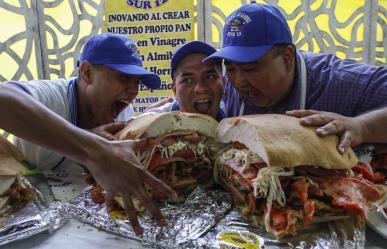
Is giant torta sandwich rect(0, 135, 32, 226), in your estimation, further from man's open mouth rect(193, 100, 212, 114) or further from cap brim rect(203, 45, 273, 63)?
cap brim rect(203, 45, 273, 63)

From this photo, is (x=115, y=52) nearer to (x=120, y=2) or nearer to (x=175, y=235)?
(x=175, y=235)

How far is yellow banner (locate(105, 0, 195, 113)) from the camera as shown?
4.60m

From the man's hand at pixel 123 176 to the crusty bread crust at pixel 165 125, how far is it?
0.48 meters

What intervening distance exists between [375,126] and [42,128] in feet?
5.14

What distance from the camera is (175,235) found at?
5.32ft

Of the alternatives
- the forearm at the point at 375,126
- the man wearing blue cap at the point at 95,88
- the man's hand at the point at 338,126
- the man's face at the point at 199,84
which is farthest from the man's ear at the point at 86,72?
the forearm at the point at 375,126

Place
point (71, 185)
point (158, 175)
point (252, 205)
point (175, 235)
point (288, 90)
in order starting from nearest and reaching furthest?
point (175, 235)
point (252, 205)
point (158, 175)
point (71, 185)
point (288, 90)

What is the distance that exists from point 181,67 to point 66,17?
2663 millimetres

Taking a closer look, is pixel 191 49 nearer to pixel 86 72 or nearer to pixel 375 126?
pixel 86 72

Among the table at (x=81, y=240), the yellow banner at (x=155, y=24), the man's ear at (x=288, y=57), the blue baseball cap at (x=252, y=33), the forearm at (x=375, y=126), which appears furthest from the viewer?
the yellow banner at (x=155, y=24)

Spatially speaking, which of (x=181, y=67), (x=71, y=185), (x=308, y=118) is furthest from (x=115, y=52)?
(x=308, y=118)

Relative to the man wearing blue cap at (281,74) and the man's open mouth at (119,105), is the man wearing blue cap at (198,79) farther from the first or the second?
the man's open mouth at (119,105)

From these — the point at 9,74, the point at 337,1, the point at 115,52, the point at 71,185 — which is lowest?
the point at 71,185

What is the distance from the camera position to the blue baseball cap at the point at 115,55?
244cm
